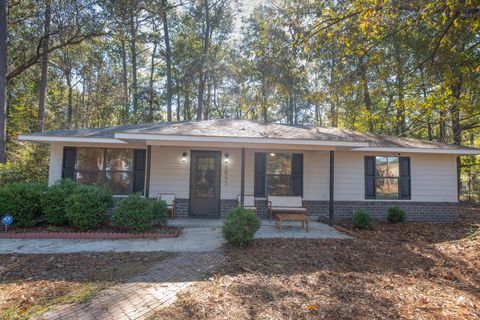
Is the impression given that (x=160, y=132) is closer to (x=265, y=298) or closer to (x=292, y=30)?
(x=292, y=30)

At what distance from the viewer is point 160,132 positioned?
22.0 feet

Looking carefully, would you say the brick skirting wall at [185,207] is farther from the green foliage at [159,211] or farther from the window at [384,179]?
the window at [384,179]

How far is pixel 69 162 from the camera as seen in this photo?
819 centimetres

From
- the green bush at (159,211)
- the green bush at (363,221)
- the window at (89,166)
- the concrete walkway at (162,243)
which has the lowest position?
the concrete walkway at (162,243)

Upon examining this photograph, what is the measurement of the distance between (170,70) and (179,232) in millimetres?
13513

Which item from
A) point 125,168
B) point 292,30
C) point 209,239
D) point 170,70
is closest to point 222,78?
point 170,70

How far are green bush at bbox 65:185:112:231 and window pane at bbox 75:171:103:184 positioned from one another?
189 cm

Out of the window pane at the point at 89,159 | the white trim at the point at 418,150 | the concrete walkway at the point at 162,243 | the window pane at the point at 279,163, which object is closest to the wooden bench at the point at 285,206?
the concrete walkway at the point at 162,243

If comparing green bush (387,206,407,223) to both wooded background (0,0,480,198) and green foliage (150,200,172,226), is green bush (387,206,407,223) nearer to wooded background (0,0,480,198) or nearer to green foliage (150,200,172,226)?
wooded background (0,0,480,198)

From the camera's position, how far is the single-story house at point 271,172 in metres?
8.26

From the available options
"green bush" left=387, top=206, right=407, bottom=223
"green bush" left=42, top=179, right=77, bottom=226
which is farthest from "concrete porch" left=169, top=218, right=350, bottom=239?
"green bush" left=42, top=179, right=77, bottom=226

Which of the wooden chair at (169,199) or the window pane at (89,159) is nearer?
the wooden chair at (169,199)

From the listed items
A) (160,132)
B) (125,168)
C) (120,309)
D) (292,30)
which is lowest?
(120,309)

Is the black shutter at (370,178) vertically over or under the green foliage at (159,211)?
over
